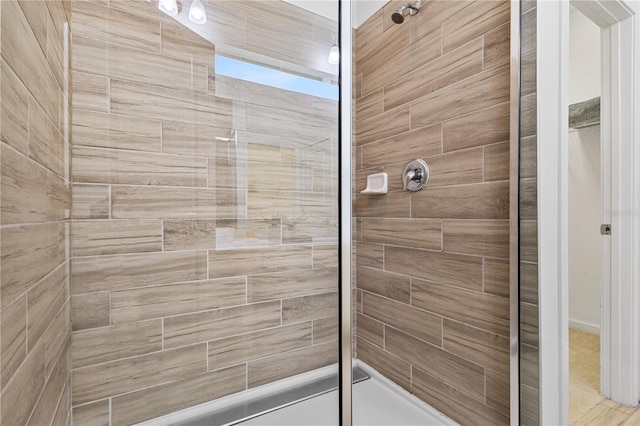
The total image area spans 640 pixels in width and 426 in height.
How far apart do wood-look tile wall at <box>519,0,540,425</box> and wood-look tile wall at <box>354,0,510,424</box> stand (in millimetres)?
56

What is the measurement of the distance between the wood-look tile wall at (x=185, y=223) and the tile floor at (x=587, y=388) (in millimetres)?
767

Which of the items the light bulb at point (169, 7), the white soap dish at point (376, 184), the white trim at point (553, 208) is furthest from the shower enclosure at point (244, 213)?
the white soap dish at point (376, 184)

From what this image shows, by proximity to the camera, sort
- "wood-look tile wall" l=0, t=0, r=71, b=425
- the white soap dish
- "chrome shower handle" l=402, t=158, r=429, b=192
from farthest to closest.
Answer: the white soap dish, "chrome shower handle" l=402, t=158, r=429, b=192, "wood-look tile wall" l=0, t=0, r=71, b=425

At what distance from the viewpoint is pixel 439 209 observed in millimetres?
1341

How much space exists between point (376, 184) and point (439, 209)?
1.30 ft

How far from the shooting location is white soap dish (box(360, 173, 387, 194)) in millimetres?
1601

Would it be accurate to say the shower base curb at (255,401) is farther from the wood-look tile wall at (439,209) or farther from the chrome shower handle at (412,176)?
the chrome shower handle at (412,176)

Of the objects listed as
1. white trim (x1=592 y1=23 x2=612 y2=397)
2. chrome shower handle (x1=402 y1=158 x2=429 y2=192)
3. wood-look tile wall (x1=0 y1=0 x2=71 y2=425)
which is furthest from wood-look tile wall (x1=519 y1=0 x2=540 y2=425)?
wood-look tile wall (x1=0 y1=0 x2=71 y2=425)

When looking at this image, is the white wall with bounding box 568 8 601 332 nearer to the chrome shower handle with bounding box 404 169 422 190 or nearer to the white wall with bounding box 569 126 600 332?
the white wall with bounding box 569 126 600 332

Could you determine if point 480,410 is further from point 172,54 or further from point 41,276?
point 172,54

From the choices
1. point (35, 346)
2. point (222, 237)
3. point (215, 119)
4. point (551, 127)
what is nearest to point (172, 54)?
point (215, 119)

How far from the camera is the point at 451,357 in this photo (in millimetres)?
1301

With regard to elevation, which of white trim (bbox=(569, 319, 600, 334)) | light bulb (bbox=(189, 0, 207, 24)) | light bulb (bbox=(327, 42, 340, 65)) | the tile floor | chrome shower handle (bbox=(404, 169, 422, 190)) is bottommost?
the tile floor

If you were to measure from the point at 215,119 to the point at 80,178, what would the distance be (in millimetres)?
470
